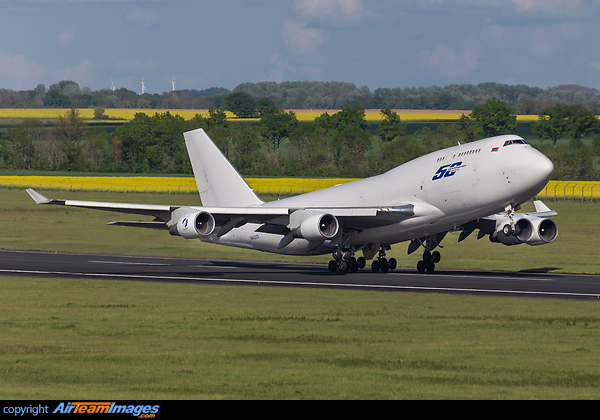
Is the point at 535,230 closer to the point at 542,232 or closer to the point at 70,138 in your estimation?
the point at 542,232

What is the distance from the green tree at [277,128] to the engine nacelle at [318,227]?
13096 cm

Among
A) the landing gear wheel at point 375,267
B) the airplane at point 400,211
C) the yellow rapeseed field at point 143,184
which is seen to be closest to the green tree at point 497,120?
the yellow rapeseed field at point 143,184

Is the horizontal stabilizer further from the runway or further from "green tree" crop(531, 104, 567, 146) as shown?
"green tree" crop(531, 104, 567, 146)

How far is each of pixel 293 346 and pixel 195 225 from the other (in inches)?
718

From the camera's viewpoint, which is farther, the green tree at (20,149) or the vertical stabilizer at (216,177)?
the green tree at (20,149)

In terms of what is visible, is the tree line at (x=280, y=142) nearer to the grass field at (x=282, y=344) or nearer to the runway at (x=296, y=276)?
the runway at (x=296, y=276)

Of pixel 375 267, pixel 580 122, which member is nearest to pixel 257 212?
pixel 375 267

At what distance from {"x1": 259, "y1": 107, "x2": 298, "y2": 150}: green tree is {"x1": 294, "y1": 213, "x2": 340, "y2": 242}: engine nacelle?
13096 centimetres

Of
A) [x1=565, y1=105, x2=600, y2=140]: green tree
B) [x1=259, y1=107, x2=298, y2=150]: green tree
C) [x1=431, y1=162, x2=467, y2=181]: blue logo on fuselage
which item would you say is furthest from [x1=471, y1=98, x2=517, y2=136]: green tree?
[x1=431, y1=162, x2=467, y2=181]: blue logo on fuselage

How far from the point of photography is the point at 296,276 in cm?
4066

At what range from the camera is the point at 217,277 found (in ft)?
129

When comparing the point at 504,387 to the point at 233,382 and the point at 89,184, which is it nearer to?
the point at 233,382
